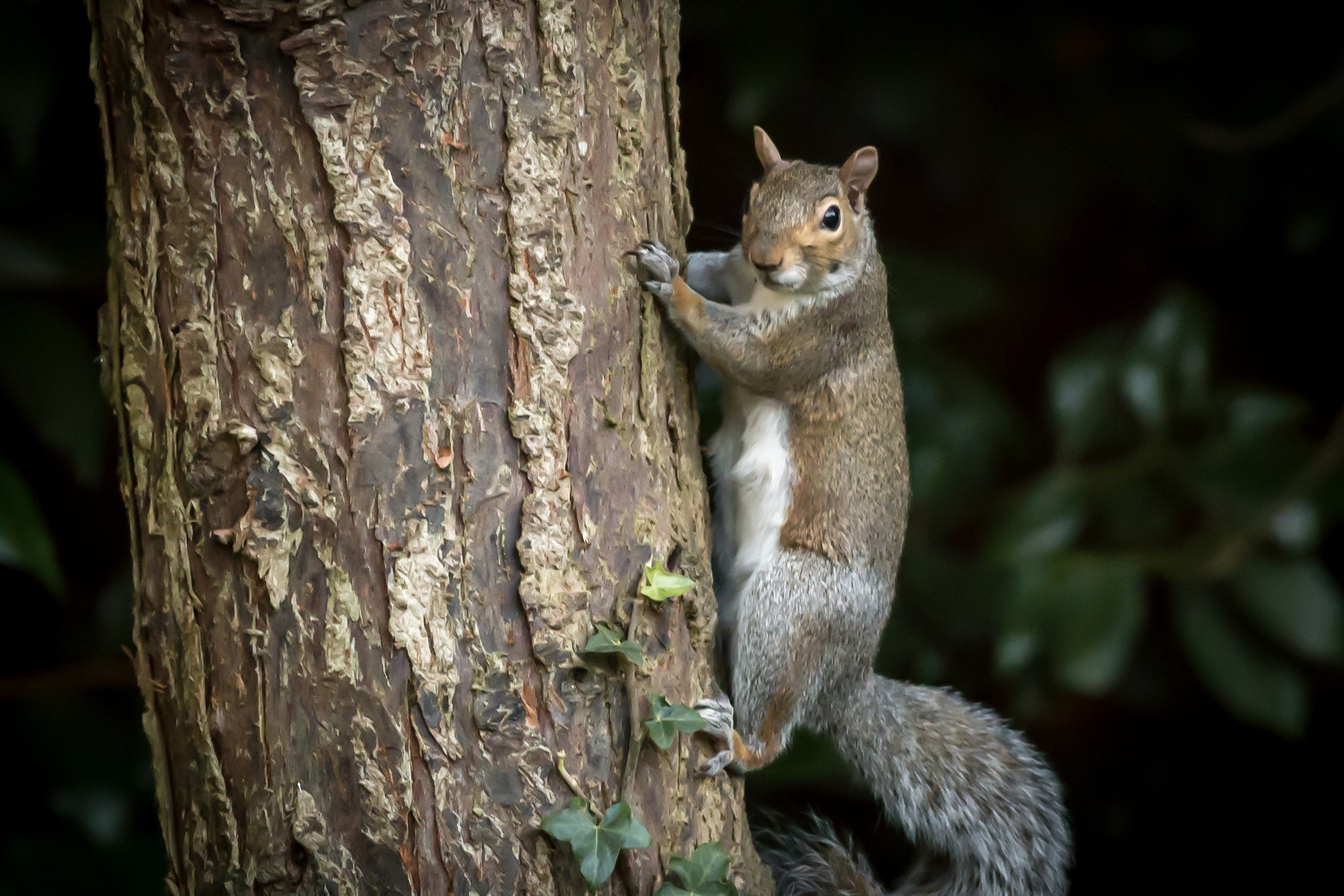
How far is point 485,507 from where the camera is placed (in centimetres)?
93

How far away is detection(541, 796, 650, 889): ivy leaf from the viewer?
92 centimetres

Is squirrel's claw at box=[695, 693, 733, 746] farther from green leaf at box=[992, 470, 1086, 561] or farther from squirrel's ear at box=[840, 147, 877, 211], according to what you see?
green leaf at box=[992, 470, 1086, 561]

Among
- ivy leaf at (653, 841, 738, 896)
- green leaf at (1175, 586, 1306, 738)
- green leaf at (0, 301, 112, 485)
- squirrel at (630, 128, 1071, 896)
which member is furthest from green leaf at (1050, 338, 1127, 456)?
green leaf at (0, 301, 112, 485)

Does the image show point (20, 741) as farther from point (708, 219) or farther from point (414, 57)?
point (708, 219)

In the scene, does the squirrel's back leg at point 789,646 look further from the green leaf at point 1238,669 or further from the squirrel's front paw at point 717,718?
the green leaf at point 1238,669

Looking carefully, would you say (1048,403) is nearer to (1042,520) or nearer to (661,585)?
(1042,520)

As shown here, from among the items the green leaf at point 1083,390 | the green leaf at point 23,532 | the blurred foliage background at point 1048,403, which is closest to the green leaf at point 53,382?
the blurred foliage background at point 1048,403

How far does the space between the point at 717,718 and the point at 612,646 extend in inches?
6.4

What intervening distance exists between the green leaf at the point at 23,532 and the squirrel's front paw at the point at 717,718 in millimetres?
663

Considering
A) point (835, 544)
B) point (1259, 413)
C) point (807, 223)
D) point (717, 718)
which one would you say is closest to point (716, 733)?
point (717, 718)

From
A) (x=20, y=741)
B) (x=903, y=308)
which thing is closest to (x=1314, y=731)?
(x=903, y=308)

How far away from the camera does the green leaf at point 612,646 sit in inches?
37.3

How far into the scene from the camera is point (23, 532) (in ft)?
3.78

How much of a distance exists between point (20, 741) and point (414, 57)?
1.21 metres
